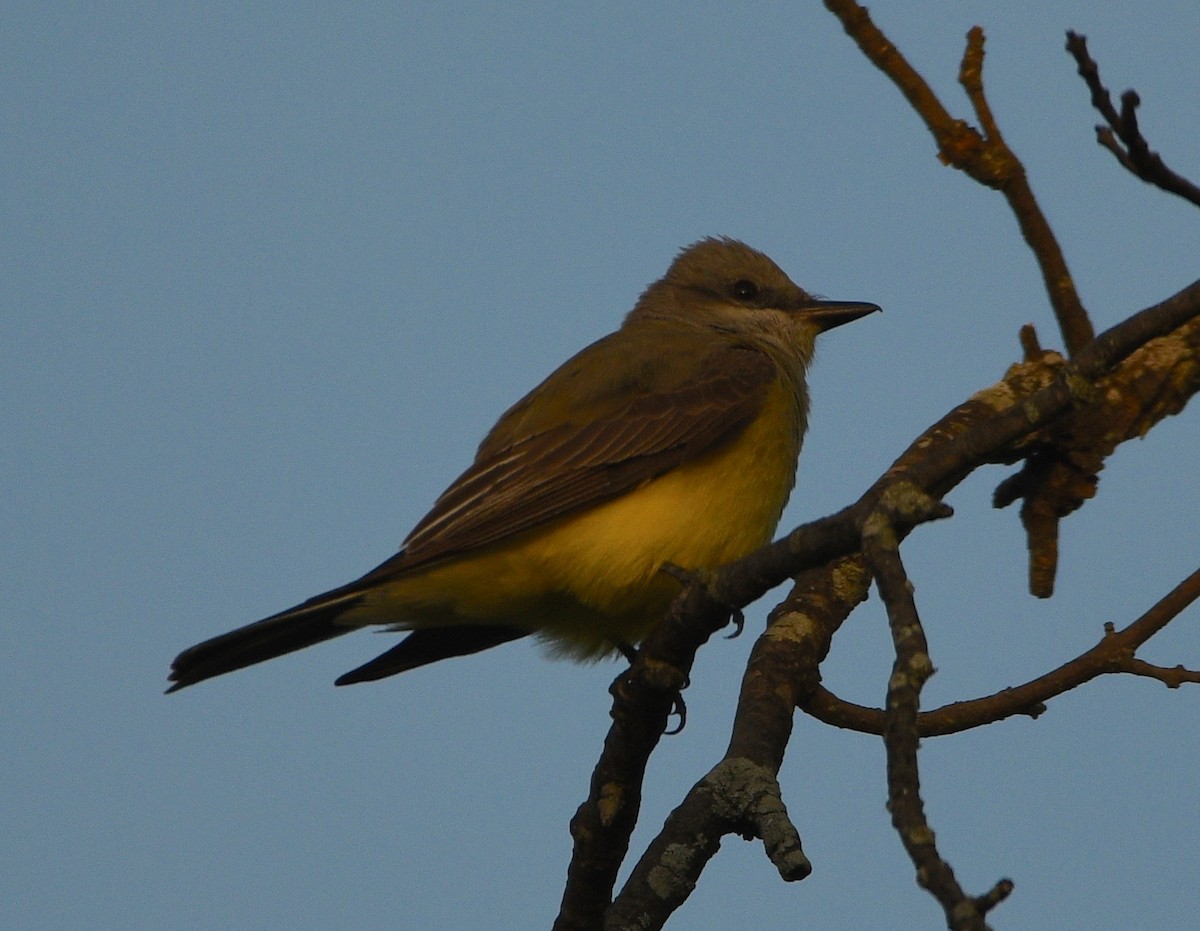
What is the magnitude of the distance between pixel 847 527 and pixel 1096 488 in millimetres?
2145

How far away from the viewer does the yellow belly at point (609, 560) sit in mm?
5395

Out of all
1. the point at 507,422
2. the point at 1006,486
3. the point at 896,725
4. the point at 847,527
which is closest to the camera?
the point at 896,725

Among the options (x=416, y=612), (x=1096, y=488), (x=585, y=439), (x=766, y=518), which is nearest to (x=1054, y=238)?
(x=1096, y=488)

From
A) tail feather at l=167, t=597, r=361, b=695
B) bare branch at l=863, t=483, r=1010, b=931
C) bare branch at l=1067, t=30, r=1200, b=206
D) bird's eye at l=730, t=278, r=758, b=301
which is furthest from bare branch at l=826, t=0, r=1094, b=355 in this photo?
bird's eye at l=730, t=278, r=758, b=301

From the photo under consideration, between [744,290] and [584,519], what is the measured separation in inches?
90.3

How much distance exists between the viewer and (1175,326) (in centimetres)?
277

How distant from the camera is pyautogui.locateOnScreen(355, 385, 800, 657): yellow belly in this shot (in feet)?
17.7

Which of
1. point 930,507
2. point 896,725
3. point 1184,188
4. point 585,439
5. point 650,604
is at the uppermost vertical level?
point 585,439

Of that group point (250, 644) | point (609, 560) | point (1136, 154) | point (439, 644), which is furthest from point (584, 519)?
point (1136, 154)

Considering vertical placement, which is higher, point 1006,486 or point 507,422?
point 507,422

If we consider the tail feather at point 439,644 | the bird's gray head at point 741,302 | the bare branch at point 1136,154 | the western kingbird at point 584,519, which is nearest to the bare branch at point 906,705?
the bare branch at point 1136,154

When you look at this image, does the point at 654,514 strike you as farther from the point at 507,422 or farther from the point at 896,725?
the point at 896,725

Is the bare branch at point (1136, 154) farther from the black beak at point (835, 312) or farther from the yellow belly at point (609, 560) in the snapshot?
the black beak at point (835, 312)

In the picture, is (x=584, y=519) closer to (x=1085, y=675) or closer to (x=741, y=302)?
(x=1085, y=675)
